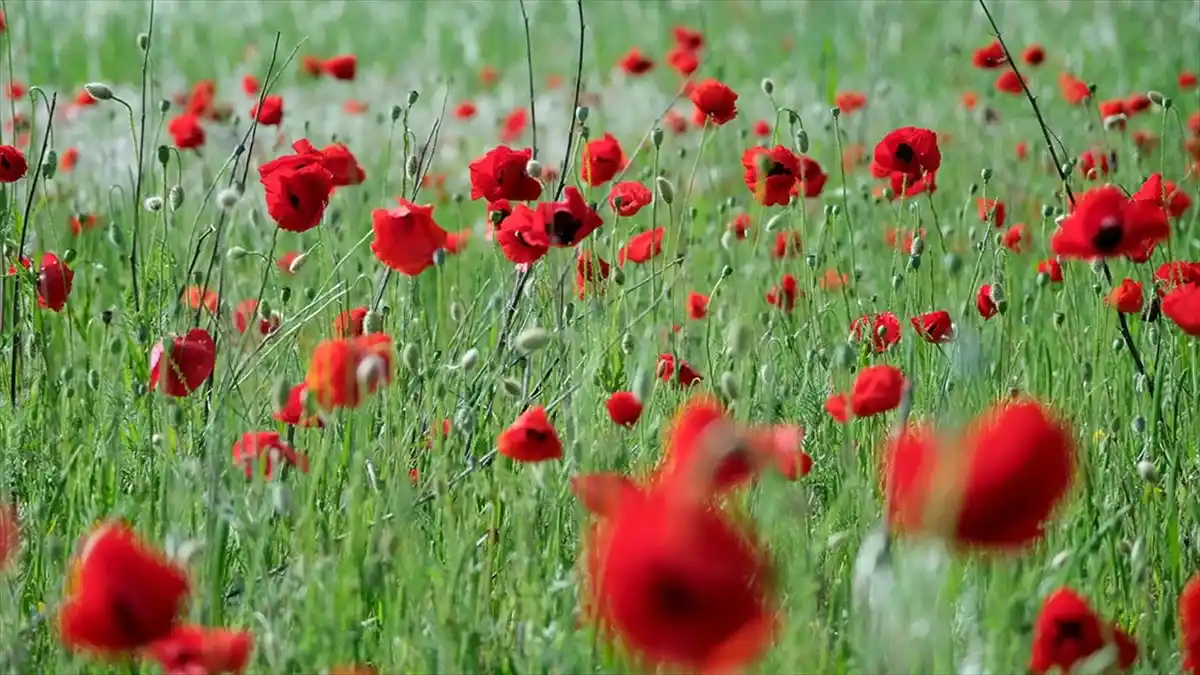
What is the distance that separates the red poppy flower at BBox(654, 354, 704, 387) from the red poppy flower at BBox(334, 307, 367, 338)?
46 cm

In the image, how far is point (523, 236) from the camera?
2031 millimetres

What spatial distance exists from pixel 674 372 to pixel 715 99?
21.2 inches

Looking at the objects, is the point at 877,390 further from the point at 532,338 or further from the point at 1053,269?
the point at 1053,269

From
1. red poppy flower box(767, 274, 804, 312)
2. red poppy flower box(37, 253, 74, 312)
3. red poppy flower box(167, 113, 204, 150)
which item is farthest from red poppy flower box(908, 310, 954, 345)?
red poppy flower box(167, 113, 204, 150)

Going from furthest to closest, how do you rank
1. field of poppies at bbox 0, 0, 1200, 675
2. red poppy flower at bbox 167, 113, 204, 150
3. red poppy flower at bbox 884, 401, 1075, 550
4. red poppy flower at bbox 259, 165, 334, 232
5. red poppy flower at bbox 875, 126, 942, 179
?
red poppy flower at bbox 167, 113, 204, 150 < red poppy flower at bbox 875, 126, 942, 179 < red poppy flower at bbox 259, 165, 334, 232 < field of poppies at bbox 0, 0, 1200, 675 < red poppy flower at bbox 884, 401, 1075, 550

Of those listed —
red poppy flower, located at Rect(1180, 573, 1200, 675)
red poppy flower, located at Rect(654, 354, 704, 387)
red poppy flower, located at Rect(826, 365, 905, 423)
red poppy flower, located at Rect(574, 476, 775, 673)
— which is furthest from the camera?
red poppy flower, located at Rect(654, 354, 704, 387)

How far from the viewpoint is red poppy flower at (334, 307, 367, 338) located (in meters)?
2.29

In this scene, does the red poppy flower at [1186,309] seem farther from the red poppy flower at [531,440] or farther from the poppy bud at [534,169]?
the poppy bud at [534,169]

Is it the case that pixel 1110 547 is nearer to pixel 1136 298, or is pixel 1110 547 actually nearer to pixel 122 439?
pixel 1136 298

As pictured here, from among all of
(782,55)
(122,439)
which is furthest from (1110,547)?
(782,55)

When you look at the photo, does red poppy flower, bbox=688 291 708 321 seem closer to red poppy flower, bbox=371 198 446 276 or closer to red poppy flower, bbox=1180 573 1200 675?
red poppy flower, bbox=371 198 446 276

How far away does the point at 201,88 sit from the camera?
4.24 meters

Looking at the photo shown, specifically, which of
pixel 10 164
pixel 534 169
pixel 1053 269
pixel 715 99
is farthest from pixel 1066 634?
pixel 10 164

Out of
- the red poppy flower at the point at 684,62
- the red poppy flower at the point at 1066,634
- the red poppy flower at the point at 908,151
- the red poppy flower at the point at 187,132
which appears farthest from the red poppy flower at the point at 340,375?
the red poppy flower at the point at 684,62
